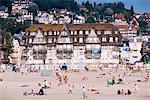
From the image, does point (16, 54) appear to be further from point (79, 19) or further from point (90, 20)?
point (79, 19)

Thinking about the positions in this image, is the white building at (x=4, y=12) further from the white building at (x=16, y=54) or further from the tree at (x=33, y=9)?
the white building at (x=16, y=54)

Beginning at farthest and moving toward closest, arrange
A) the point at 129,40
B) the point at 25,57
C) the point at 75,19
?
the point at 75,19
the point at 129,40
the point at 25,57

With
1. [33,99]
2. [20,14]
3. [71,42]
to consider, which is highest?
[20,14]

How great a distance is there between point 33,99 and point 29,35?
4333 cm

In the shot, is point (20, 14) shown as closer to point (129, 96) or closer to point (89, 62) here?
point (89, 62)

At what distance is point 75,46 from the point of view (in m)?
64.9

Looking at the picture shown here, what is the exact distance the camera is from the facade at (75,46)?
63.8m

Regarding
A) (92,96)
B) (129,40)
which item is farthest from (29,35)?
(92,96)

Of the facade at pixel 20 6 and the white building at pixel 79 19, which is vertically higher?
the facade at pixel 20 6

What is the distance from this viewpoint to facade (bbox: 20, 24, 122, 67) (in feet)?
209

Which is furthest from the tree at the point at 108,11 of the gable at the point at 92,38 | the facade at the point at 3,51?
the gable at the point at 92,38

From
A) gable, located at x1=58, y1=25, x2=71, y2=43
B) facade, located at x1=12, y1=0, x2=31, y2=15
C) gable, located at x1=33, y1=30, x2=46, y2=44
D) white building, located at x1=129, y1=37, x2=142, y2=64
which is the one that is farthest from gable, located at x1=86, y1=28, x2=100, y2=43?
facade, located at x1=12, y1=0, x2=31, y2=15

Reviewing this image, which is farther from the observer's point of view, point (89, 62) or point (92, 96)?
point (89, 62)

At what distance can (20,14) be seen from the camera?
129125mm
